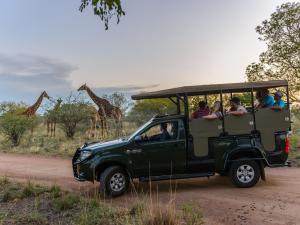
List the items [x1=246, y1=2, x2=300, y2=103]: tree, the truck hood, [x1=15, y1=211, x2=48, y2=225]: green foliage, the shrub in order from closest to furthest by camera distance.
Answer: [x1=15, y1=211, x2=48, y2=225]: green foliage < the shrub < the truck hood < [x1=246, y1=2, x2=300, y2=103]: tree

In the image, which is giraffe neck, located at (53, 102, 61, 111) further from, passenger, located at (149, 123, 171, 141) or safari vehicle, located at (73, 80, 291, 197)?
passenger, located at (149, 123, 171, 141)

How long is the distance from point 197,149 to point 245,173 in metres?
1.30

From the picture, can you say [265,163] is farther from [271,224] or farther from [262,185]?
[271,224]

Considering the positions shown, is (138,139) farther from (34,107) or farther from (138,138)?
(34,107)

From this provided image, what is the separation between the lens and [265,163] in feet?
33.6

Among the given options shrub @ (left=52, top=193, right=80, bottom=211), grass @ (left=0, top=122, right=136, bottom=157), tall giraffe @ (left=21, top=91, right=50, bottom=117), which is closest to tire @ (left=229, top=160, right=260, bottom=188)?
shrub @ (left=52, top=193, right=80, bottom=211)

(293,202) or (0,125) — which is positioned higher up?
(0,125)

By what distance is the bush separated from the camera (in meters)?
24.2

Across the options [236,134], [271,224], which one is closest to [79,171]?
[236,134]

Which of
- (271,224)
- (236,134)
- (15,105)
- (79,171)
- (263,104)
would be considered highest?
(15,105)

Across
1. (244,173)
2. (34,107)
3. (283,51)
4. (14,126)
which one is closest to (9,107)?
(34,107)

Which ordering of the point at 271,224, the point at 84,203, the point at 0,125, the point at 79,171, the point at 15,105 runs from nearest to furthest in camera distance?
the point at 271,224
the point at 84,203
the point at 79,171
the point at 0,125
the point at 15,105

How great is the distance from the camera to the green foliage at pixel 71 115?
84.4 ft

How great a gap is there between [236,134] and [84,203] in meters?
4.07
